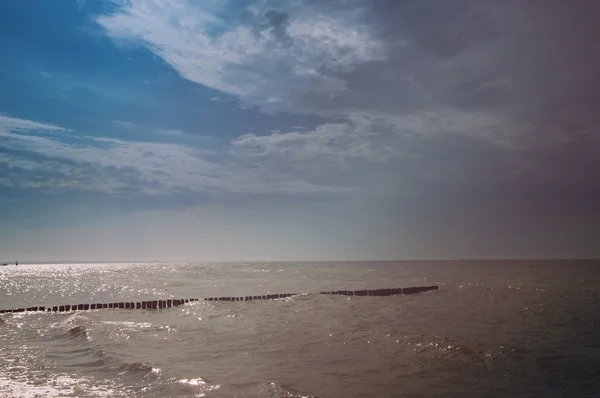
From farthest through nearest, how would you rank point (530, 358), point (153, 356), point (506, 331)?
point (506, 331), point (153, 356), point (530, 358)

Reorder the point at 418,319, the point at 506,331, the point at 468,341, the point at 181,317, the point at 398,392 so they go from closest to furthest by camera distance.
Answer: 1. the point at 398,392
2. the point at 468,341
3. the point at 506,331
4. the point at 418,319
5. the point at 181,317

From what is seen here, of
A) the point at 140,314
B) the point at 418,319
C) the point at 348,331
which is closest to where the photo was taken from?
the point at 348,331

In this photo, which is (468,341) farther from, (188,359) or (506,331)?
(188,359)

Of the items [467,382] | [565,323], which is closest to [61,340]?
[467,382]

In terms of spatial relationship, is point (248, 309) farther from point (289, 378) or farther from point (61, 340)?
point (289, 378)

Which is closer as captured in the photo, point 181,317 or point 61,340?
point 61,340

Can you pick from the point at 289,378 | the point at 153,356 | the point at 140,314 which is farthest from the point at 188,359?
the point at 140,314

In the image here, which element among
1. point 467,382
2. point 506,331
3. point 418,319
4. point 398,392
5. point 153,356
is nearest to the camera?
point 398,392

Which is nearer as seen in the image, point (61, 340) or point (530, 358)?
point (530, 358)

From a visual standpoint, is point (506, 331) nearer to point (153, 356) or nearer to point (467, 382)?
point (467, 382)
